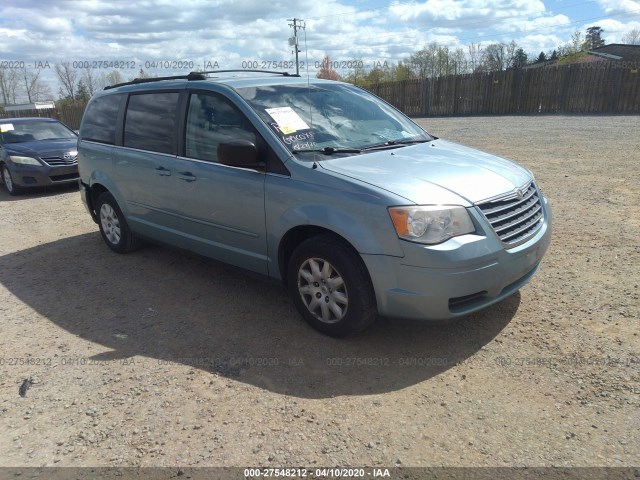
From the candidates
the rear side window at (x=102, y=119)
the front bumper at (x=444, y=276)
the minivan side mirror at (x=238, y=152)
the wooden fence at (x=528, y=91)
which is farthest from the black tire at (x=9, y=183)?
the wooden fence at (x=528, y=91)

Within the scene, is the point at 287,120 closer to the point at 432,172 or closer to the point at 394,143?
the point at 394,143

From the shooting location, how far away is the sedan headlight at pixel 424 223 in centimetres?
310

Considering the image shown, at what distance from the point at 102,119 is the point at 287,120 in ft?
9.98

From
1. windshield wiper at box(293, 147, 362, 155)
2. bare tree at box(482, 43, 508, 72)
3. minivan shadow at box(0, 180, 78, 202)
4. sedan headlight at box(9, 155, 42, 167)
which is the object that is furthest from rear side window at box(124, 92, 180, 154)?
bare tree at box(482, 43, 508, 72)

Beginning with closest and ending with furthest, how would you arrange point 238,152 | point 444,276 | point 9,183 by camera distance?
point 444,276, point 238,152, point 9,183

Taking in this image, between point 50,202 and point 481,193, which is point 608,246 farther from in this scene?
point 50,202

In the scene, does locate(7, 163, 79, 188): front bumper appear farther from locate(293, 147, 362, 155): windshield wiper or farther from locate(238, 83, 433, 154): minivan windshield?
locate(293, 147, 362, 155): windshield wiper

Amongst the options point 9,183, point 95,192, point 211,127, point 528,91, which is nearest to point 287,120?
point 211,127

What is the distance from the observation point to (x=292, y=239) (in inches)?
149

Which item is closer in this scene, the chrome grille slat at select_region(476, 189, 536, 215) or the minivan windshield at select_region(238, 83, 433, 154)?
the chrome grille slat at select_region(476, 189, 536, 215)

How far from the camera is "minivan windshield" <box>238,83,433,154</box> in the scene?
389 centimetres

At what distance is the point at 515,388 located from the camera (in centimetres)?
300

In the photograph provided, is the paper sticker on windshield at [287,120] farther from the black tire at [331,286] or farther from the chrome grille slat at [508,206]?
the chrome grille slat at [508,206]

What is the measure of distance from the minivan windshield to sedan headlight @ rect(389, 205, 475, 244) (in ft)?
3.19
